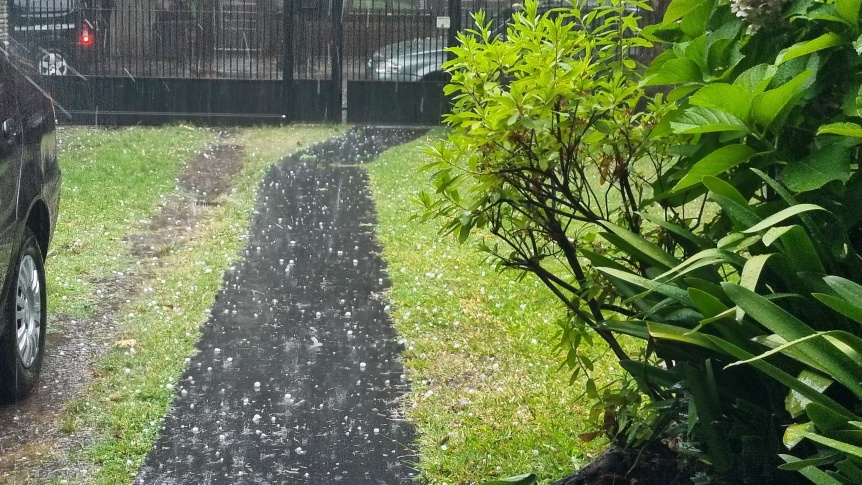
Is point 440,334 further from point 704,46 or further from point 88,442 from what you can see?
point 704,46

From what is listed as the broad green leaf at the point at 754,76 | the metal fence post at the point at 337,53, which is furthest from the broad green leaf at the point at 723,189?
the metal fence post at the point at 337,53

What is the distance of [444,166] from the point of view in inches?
127

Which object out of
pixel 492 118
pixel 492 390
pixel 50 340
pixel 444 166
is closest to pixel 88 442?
pixel 50 340

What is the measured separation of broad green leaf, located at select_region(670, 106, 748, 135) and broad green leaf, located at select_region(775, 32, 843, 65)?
18 centimetres

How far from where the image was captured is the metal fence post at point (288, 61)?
15.6 meters

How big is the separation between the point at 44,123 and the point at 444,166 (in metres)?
2.97

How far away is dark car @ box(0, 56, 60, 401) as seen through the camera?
4527 mm

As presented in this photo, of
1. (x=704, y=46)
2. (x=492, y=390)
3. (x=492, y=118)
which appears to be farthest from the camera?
(x=492, y=390)

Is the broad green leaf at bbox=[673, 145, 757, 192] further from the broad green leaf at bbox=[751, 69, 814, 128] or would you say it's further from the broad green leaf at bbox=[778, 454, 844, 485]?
the broad green leaf at bbox=[778, 454, 844, 485]

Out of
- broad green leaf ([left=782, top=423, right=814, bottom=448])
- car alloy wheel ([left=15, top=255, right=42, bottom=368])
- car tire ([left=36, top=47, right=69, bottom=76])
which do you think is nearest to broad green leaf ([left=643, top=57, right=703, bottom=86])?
broad green leaf ([left=782, top=423, right=814, bottom=448])

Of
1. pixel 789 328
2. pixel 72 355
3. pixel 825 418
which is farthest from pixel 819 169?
pixel 72 355

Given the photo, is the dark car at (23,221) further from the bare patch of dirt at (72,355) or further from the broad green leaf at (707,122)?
the broad green leaf at (707,122)

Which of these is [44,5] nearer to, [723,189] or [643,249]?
[643,249]

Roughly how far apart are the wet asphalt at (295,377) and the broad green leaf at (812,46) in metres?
2.49
